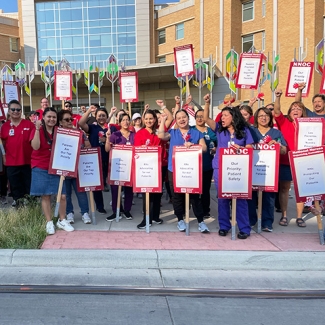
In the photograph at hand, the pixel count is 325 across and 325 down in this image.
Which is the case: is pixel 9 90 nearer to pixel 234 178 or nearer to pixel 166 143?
pixel 166 143

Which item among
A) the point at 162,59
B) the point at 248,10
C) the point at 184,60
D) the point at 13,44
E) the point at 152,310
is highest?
the point at 248,10

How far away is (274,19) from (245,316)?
2655cm

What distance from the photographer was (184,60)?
736cm

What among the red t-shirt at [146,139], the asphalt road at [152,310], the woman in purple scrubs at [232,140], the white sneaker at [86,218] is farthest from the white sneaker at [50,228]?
the woman in purple scrubs at [232,140]

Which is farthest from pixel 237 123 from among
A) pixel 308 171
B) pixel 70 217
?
pixel 70 217

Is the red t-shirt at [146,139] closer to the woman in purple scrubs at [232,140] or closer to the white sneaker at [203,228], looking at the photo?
the woman in purple scrubs at [232,140]

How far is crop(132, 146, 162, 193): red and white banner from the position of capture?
549 cm

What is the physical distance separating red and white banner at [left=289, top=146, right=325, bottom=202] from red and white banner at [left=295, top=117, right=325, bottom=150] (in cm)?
67

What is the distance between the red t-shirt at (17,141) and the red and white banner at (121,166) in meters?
1.68

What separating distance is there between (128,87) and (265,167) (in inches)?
165

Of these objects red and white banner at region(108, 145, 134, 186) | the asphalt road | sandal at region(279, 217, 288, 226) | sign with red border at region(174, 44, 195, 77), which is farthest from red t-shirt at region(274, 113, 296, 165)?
the asphalt road

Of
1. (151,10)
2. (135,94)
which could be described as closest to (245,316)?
(135,94)

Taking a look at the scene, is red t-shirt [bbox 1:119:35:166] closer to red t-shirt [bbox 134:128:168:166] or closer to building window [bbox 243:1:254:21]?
red t-shirt [bbox 134:128:168:166]

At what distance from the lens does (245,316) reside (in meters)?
3.21
